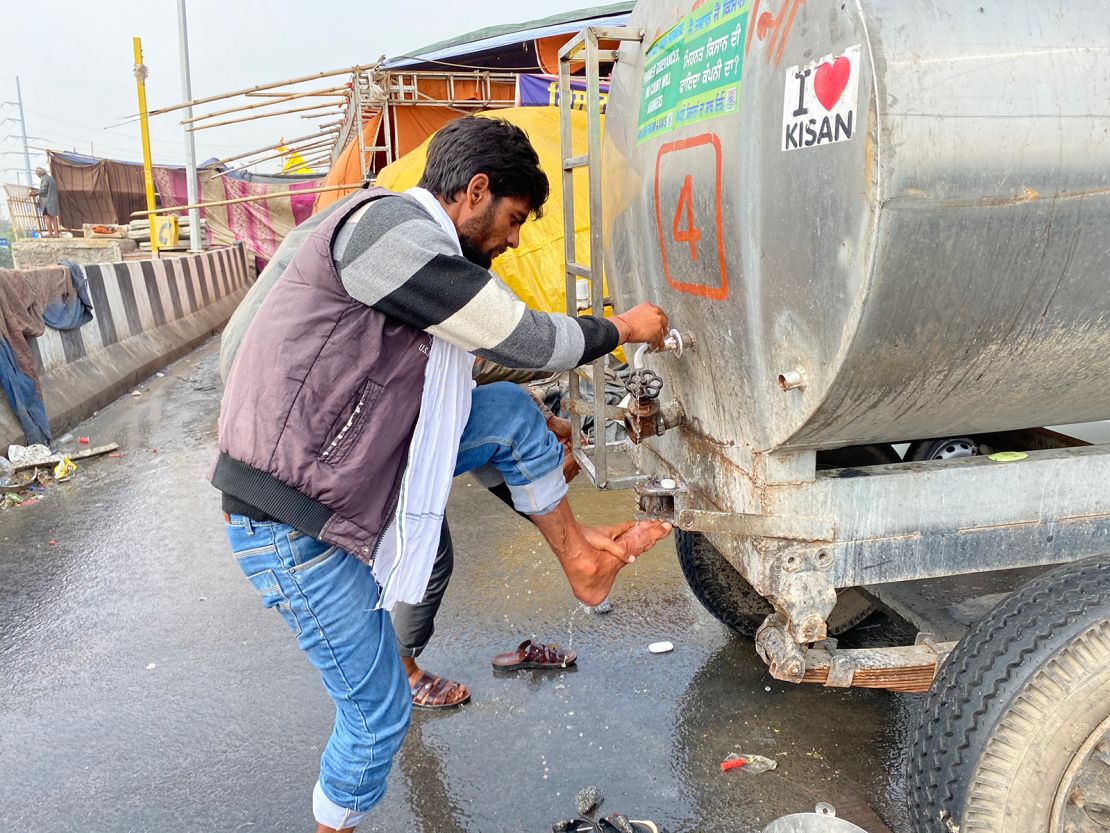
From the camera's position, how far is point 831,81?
1.36 metres

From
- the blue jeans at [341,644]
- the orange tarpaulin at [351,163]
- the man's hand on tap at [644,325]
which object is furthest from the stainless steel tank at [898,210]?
the orange tarpaulin at [351,163]

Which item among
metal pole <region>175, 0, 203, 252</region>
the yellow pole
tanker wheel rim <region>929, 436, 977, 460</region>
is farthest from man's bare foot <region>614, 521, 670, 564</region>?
metal pole <region>175, 0, 203, 252</region>

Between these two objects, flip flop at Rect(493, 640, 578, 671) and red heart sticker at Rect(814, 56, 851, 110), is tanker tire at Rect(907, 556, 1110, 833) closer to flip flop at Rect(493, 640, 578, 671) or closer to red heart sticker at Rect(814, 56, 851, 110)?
red heart sticker at Rect(814, 56, 851, 110)

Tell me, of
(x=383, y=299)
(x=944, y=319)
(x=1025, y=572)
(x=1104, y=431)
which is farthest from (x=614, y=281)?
(x=1025, y=572)

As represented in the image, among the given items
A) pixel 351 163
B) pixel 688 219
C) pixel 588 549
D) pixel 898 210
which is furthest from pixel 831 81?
pixel 351 163

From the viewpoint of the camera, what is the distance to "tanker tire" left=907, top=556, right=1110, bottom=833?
5.10 ft

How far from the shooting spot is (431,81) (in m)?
10.7

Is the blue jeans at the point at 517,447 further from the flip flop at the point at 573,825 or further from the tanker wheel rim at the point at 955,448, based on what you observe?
the tanker wheel rim at the point at 955,448

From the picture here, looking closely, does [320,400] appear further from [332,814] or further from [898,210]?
[898,210]

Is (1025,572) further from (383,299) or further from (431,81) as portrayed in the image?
(431,81)

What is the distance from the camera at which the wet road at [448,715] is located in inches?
94.7

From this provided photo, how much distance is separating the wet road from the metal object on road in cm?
48

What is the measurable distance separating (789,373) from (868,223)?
365 millimetres

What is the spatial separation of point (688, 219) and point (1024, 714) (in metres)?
1.22
